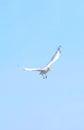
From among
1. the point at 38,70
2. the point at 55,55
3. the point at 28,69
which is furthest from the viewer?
the point at 55,55

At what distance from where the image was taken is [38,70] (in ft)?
173

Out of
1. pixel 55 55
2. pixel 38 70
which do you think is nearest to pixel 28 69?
pixel 38 70

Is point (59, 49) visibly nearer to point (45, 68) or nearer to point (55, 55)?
point (55, 55)

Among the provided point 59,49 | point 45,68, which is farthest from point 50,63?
point 59,49

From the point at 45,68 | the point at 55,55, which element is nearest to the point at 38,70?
the point at 45,68

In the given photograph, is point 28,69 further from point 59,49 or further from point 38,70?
point 59,49

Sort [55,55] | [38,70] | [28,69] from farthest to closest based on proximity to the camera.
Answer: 1. [55,55]
2. [38,70]
3. [28,69]

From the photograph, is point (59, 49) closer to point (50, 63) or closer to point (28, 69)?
point (50, 63)

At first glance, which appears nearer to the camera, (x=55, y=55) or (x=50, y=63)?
(x=50, y=63)

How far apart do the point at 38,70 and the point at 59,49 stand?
324 inches

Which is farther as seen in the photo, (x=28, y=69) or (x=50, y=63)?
(x=50, y=63)

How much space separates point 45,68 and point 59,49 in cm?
656

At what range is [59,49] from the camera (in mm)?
59250

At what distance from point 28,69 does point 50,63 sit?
6278mm
